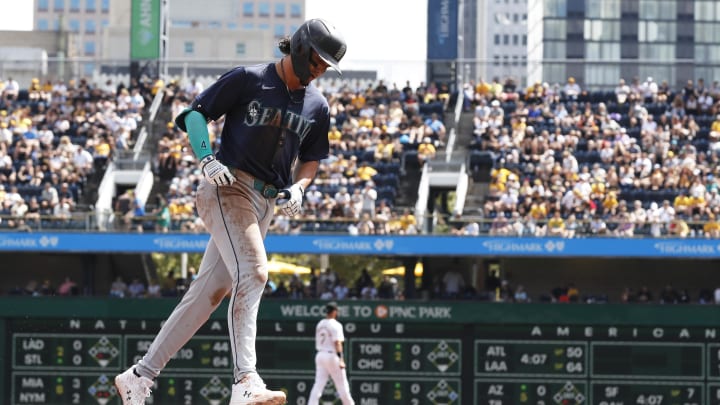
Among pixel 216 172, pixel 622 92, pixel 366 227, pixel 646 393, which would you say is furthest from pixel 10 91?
pixel 216 172

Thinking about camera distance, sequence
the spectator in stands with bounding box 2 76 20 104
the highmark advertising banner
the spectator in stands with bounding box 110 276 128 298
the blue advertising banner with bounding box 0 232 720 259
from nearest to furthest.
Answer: the blue advertising banner with bounding box 0 232 720 259, the spectator in stands with bounding box 110 276 128 298, the spectator in stands with bounding box 2 76 20 104, the highmark advertising banner

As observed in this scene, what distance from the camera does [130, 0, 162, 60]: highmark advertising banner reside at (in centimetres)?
4019

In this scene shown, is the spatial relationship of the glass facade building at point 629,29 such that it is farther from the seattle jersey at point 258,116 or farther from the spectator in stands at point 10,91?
the seattle jersey at point 258,116

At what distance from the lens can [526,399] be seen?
86.9 feet

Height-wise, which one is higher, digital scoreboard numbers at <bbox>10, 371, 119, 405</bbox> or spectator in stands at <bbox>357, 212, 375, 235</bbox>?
spectator in stands at <bbox>357, 212, 375, 235</bbox>

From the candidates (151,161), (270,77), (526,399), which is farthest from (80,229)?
(270,77)

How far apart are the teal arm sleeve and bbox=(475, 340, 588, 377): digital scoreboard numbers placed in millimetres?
18725

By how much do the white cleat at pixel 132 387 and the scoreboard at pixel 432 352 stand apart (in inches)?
713

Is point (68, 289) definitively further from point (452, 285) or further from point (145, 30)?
point (145, 30)

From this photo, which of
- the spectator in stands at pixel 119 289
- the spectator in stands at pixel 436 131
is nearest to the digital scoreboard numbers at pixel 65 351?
the spectator in stands at pixel 119 289

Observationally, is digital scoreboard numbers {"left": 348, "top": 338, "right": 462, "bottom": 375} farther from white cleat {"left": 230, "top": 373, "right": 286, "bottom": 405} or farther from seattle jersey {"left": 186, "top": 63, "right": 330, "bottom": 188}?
white cleat {"left": 230, "top": 373, "right": 286, "bottom": 405}

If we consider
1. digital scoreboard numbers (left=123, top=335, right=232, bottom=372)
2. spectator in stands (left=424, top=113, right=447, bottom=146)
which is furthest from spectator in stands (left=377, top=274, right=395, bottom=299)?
spectator in stands (left=424, top=113, right=447, bottom=146)

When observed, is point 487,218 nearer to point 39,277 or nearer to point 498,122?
point 498,122

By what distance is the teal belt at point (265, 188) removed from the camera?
8.37m
